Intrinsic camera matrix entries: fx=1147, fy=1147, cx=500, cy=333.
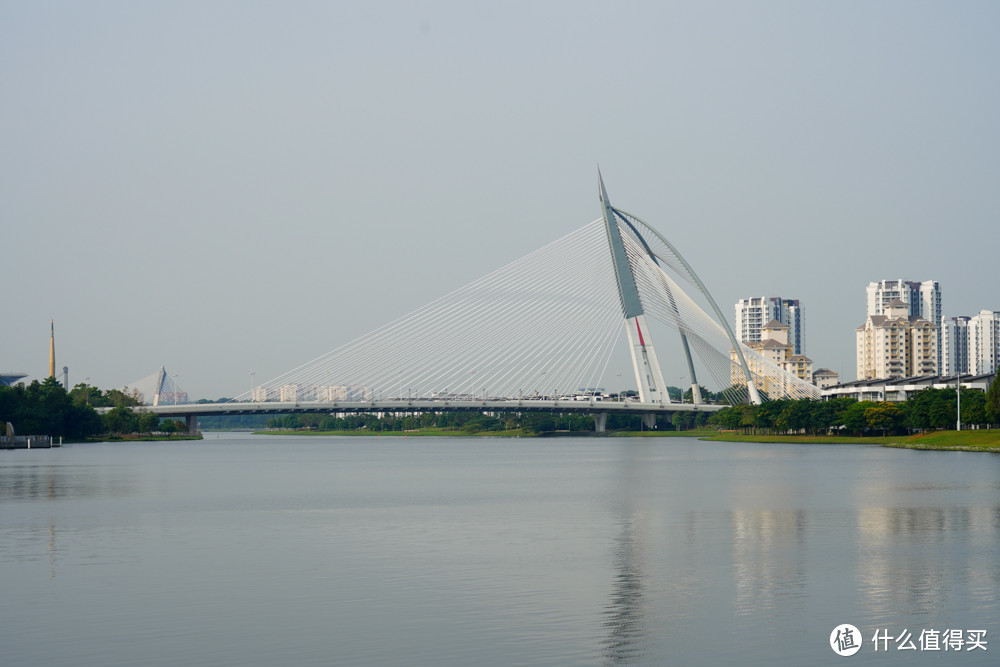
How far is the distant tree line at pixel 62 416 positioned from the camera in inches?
3836

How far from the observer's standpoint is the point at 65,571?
2083cm

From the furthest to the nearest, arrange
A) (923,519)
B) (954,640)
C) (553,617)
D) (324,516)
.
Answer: (324,516), (923,519), (553,617), (954,640)

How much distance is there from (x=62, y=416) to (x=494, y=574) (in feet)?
305

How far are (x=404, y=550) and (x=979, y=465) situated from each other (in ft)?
129

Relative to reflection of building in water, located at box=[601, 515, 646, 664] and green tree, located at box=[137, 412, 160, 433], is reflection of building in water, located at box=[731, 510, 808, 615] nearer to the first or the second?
reflection of building in water, located at box=[601, 515, 646, 664]

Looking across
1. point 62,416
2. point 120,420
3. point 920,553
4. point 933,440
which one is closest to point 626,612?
point 920,553

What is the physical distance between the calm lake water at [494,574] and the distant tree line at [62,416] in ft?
198

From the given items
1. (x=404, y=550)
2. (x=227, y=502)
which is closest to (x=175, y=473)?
(x=227, y=502)

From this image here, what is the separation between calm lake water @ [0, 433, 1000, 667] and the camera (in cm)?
1437

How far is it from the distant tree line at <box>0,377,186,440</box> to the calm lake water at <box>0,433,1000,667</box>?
60486 mm

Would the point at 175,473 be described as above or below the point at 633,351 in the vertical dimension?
below

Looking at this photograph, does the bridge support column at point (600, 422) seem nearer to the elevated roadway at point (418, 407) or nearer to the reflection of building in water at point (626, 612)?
the elevated roadway at point (418, 407)

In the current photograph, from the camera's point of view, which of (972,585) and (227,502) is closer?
(972,585)

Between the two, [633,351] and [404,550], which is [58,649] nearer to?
[404,550]
